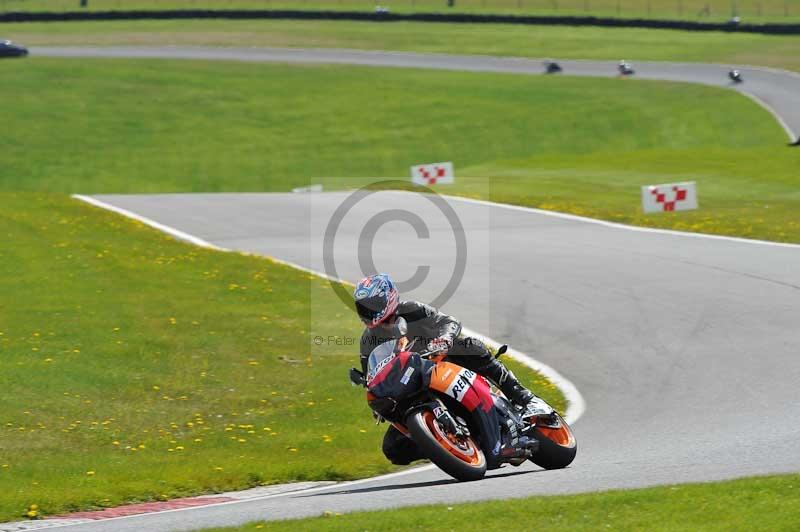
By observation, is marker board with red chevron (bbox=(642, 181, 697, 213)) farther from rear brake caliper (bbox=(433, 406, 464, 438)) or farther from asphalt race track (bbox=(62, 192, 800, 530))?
rear brake caliper (bbox=(433, 406, 464, 438))

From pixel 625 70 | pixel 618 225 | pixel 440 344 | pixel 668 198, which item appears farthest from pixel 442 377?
pixel 625 70

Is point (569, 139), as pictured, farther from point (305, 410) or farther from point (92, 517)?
point (92, 517)

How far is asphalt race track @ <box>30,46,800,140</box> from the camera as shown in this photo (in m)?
65.4

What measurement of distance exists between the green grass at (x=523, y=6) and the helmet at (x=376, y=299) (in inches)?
3156

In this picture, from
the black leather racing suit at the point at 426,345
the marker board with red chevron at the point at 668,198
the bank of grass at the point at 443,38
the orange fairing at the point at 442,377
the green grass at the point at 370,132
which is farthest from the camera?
the bank of grass at the point at 443,38

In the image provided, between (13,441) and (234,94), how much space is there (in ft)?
172

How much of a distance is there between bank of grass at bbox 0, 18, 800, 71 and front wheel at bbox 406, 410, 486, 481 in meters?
64.8

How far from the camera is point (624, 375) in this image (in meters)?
15.0

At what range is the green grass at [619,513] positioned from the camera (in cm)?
801

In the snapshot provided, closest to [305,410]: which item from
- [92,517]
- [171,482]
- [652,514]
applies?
[171,482]

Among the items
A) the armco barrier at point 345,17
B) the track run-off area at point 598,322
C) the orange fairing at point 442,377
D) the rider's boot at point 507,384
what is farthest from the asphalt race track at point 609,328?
the armco barrier at point 345,17

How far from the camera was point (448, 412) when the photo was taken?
398 inches

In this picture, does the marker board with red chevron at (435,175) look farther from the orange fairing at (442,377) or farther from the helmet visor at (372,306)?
the helmet visor at (372,306)

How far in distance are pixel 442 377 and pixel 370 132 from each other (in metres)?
46.6
